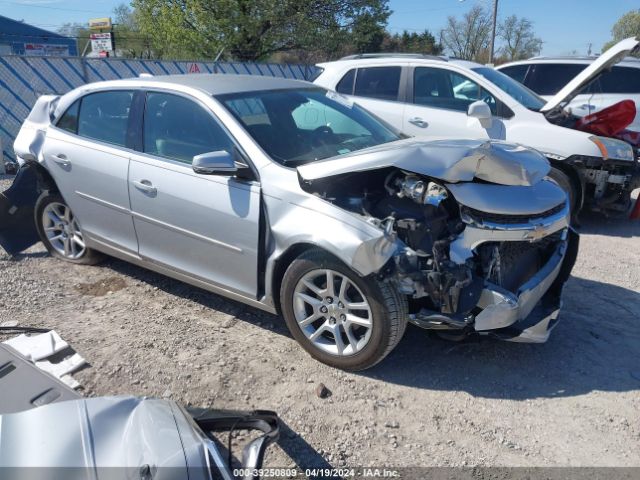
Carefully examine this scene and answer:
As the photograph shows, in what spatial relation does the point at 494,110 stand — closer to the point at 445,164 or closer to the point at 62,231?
the point at 445,164

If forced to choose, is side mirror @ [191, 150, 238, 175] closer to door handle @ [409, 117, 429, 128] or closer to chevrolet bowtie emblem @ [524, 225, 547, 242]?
chevrolet bowtie emblem @ [524, 225, 547, 242]

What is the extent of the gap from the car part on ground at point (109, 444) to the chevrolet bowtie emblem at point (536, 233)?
1.94 metres

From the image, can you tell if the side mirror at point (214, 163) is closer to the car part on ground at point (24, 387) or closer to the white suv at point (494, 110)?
the car part on ground at point (24, 387)

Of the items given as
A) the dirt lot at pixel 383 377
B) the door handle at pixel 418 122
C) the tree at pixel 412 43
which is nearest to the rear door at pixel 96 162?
the dirt lot at pixel 383 377

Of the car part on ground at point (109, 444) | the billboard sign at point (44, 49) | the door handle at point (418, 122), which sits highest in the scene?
the billboard sign at point (44, 49)

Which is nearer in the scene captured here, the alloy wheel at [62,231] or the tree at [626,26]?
the alloy wheel at [62,231]

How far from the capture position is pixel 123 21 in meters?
54.0

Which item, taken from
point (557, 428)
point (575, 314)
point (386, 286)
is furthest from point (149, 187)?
point (575, 314)

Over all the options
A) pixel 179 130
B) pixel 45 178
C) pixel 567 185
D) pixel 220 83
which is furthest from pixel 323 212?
pixel 567 185

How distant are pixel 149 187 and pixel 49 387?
5.81 ft

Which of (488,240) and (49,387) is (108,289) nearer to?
(49,387)

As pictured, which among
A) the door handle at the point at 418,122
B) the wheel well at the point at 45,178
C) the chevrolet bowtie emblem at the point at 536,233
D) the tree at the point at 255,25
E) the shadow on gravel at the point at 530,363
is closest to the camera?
the chevrolet bowtie emblem at the point at 536,233

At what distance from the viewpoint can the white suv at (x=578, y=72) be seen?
9.12 metres

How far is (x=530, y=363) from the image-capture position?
3.46 m
